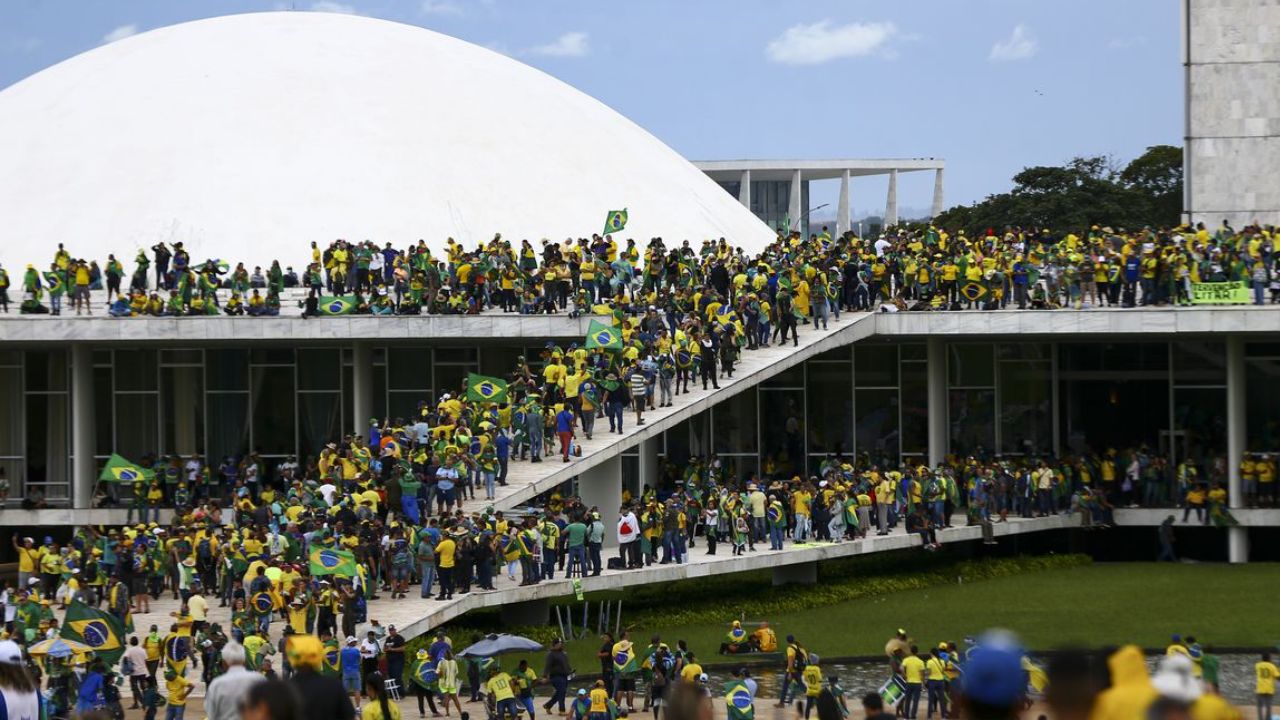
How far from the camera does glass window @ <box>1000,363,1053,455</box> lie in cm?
3894

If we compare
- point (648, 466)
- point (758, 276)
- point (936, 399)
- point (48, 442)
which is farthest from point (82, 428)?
point (936, 399)

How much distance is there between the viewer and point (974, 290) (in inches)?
1396

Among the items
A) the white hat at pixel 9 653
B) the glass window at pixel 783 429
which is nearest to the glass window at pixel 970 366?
the glass window at pixel 783 429

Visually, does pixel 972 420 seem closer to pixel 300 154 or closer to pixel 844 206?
pixel 300 154

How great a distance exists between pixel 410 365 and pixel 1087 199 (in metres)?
40.5

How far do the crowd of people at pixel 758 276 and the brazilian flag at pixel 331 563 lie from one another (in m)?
10.9

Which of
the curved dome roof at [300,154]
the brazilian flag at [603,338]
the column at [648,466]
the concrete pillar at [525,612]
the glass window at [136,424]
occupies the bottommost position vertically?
the concrete pillar at [525,612]

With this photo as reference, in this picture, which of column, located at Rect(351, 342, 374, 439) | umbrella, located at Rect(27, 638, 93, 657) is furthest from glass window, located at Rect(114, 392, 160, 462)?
umbrella, located at Rect(27, 638, 93, 657)

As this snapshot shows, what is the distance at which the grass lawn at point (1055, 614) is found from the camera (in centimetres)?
2705

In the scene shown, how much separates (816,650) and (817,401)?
13.2 meters

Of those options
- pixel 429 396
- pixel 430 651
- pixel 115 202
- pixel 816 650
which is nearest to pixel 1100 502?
pixel 816 650

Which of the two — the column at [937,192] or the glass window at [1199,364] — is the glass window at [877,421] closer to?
the glass window at [1199,364]

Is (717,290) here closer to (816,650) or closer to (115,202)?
(816,650)

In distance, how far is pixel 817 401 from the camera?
39.3 metres
